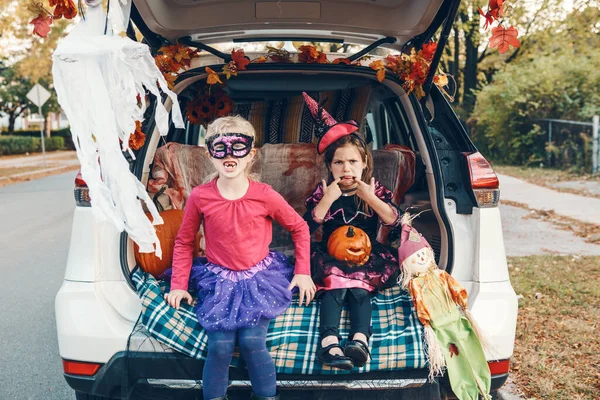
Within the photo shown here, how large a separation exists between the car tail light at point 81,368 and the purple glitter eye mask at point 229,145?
102cm

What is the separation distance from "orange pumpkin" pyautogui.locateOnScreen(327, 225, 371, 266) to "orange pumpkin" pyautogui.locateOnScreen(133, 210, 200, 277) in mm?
781

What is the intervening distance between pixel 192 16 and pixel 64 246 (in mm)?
4790

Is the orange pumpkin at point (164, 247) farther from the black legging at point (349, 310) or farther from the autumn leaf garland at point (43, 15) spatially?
the autumn leaf garland at point (43, 15)

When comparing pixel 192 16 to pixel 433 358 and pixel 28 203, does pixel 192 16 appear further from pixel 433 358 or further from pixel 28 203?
pixel 28 203

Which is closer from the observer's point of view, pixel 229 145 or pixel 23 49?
pixel 229 145

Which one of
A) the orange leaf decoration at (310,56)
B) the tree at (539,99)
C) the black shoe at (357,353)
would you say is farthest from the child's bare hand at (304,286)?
Answer: the tree at (539,99)

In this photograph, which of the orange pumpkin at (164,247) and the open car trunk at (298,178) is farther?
the orange pumpkin at (164,247)

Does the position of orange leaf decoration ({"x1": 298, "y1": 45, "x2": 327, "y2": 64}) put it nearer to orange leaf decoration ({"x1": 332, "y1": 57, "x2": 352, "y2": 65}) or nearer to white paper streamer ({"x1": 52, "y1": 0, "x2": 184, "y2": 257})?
orange leaf decoration ({"x1": 332, "y1": 57, "x2": 352, "y2": 65})

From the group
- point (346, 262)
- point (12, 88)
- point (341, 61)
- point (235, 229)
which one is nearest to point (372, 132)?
point (341, 61)

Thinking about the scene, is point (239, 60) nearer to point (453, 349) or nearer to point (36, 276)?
point (453, 349)

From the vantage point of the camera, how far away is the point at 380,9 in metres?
3.46

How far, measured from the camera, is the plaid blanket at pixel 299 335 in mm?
2383

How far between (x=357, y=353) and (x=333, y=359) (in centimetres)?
10

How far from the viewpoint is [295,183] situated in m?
3.62
